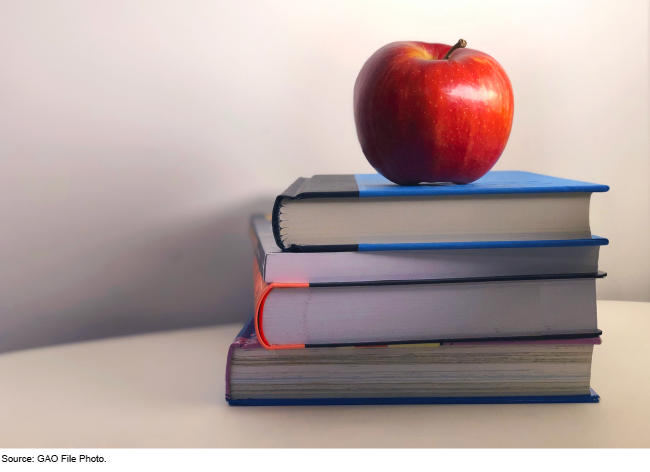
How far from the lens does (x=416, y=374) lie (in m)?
0.55

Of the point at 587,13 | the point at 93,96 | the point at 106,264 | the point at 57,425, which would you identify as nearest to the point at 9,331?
the point at 106,264

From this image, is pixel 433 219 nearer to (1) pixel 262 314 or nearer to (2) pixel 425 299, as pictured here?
(2) pixel 425 299

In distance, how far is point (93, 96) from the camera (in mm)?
921

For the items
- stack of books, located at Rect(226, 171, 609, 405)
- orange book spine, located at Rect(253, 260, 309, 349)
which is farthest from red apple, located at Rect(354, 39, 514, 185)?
orange book spine, located at Rect(253, 260, 309, 349)

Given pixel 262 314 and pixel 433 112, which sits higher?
pixel 433 112

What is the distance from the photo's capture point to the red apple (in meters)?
0.57

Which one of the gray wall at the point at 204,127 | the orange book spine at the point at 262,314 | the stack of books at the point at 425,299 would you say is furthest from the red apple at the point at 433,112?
the gray wall at the point at 204,127

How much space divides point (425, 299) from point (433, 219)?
79mm

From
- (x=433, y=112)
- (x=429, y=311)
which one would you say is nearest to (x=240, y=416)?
(x=429, y=311)

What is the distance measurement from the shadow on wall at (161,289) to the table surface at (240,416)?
0.28 m

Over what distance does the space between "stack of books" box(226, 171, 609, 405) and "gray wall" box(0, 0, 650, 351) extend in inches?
18.4

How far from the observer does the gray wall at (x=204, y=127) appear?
92 cm

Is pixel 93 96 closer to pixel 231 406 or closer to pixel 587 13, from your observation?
pixel 231 406

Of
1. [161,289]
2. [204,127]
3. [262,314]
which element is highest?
[204,127]
